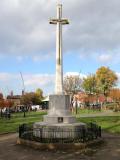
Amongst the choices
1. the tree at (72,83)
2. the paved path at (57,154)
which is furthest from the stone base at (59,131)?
the tree at (72,83)

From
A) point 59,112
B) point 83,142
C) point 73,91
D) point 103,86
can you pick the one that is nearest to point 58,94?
point 59,112

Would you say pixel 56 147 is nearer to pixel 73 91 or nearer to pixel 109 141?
pixel 109 141

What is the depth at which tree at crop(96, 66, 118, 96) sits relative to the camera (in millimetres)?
94562

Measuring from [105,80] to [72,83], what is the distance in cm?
2539

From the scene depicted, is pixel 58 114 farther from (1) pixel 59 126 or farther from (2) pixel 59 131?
(2) pixel 59 131

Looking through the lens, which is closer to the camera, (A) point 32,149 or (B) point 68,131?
(A) point 32,149

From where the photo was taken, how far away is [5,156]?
50.8 ft

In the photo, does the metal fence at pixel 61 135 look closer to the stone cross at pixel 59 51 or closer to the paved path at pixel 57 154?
the paved path at pixel 57 154

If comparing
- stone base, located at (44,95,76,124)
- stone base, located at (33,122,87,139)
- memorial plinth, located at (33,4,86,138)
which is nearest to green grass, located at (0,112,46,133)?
stone base, located at (44,95,76,124)

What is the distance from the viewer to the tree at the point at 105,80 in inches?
3723

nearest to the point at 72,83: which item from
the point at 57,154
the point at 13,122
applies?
the point at 13,122

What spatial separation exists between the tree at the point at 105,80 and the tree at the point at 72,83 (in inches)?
761

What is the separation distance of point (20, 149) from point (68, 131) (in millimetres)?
→ 2958

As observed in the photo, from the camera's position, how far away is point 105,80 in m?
94.7
